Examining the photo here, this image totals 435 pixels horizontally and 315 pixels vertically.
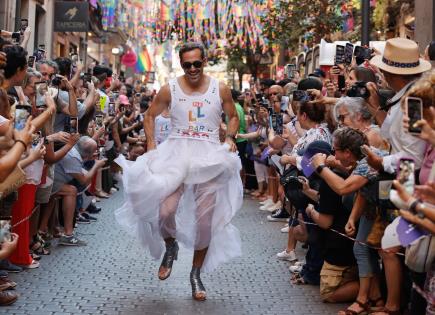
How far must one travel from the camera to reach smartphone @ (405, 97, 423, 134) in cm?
449

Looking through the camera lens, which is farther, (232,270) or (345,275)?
(232,270)

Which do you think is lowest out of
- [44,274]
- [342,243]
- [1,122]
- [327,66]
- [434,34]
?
[44,274]

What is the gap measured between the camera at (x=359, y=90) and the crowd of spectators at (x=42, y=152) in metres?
2.66

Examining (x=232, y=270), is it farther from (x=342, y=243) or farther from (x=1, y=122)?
(x=1, y=122)

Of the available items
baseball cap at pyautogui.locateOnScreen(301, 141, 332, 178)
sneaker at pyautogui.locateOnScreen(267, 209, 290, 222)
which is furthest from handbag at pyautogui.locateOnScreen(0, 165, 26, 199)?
sneaker at pyautogui.locateOnScreen(267, 209, 290, 222)

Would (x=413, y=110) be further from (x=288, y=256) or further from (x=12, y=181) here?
(x=288, y=256)

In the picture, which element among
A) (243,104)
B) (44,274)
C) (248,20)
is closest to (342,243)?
(44,274)

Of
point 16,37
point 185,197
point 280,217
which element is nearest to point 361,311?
point 185,197

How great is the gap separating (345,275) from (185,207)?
5.08ft

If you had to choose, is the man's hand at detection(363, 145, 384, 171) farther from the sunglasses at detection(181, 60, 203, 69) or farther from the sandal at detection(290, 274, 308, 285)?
the sandal at detection(290, 274, 308, 285)

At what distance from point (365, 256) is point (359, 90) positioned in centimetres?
152

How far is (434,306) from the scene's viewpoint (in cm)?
470

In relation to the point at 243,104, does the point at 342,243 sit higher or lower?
lower

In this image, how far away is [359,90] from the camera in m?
7.04
